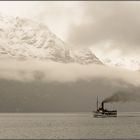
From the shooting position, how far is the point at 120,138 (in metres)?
152

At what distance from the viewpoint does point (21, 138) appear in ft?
503

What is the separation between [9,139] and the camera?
145 meters

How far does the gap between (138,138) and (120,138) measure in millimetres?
5752

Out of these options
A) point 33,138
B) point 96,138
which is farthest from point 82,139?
point 33,138

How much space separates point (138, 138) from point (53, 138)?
2742cm

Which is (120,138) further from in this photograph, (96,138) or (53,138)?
(53,138)

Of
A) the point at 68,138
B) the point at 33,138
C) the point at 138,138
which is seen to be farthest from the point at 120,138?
the point at 33,138

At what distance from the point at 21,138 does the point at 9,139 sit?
8657mm

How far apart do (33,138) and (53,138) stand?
6479 millimetres

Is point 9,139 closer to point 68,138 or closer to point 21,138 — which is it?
point 21,138

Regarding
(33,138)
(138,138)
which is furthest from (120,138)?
(33,138)

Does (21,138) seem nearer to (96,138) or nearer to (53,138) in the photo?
(53,138)

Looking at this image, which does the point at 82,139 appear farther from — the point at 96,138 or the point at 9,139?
the point at 9,139

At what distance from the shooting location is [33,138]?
152 m
